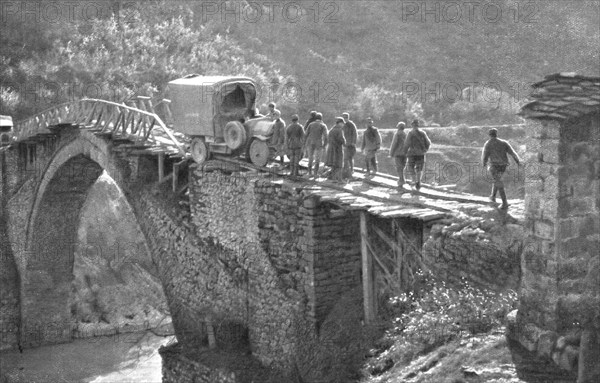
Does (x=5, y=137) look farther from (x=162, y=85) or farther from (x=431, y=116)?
(x=431, y=116)

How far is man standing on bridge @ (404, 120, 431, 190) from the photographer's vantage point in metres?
14.9

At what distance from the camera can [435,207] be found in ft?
42.4

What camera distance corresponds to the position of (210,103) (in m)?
18.3

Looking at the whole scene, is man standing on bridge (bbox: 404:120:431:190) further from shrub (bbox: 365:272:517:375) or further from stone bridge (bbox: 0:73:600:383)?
shrub (bbox: 365:272:517:375)

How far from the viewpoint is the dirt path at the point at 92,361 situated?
76.8ft

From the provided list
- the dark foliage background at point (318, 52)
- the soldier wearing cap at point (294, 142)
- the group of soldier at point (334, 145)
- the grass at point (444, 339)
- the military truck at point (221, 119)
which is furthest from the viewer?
the dark foliage background at point (318, 52)

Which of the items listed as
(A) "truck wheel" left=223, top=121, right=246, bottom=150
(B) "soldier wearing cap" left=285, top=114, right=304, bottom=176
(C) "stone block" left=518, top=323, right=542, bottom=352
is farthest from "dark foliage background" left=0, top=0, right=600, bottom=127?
(C) "stone block" left=518, top=323, right=542, bottom=352

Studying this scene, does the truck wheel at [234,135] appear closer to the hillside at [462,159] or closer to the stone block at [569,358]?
the stone block at [569,358]

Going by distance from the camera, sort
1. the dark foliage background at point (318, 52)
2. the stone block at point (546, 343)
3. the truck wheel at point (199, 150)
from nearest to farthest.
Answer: the stone block at point (546, 343) → the truck wheel at point (199, 150) → the dark foliage background at point (318, 52)

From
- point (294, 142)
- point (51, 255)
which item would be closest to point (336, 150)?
point (294, 142)

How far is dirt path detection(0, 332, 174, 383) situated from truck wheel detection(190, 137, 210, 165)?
22.7 feet

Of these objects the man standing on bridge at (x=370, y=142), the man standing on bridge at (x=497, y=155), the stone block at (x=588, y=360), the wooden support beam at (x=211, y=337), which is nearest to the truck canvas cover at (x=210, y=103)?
the man standing on bridge at (x=370, y=142)

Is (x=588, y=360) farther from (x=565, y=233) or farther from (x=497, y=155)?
(x=497, y=155)

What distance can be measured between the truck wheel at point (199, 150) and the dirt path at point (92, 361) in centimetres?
692
